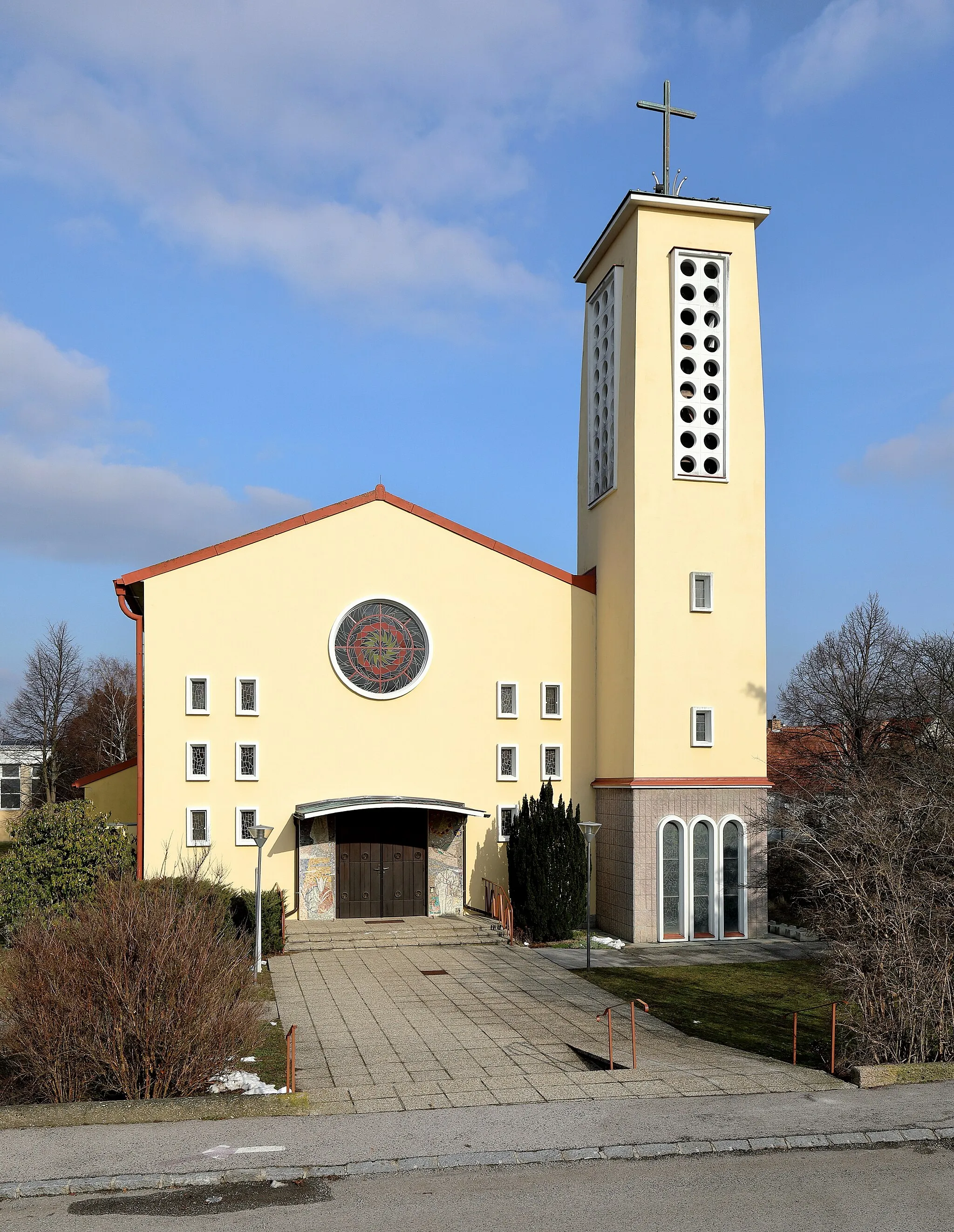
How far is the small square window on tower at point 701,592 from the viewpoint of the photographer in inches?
957

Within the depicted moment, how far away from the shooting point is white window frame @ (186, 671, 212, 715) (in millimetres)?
→ 23703

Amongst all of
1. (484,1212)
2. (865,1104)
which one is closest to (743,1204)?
(484,1212)

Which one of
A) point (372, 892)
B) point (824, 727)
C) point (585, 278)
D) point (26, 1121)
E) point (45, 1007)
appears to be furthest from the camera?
point (824, 727)

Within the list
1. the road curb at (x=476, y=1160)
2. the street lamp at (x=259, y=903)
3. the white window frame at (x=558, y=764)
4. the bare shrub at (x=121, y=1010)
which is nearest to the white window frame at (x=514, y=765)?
the white window frame at (x=558, y=764)

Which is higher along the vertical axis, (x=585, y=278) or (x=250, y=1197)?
(x=585, y=278)

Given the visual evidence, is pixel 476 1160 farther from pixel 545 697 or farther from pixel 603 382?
pixel 603 382

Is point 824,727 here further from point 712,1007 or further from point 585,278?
point 712,1007

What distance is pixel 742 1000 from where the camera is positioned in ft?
57.5

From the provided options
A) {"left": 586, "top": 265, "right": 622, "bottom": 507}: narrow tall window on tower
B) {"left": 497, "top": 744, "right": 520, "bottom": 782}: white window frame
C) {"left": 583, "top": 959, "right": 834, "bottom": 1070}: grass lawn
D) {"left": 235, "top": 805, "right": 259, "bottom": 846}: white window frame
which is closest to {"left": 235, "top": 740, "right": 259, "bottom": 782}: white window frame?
{"left": 235, "top": 805, "right": 259, "bottom": 846}: white window frame

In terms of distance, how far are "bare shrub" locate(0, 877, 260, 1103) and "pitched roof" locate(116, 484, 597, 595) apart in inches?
524

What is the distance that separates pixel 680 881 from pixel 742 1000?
6.03 m

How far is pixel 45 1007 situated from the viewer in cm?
1087

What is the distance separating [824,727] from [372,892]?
14.5 m

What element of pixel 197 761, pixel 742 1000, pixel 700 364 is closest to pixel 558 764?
pixel 197 761
